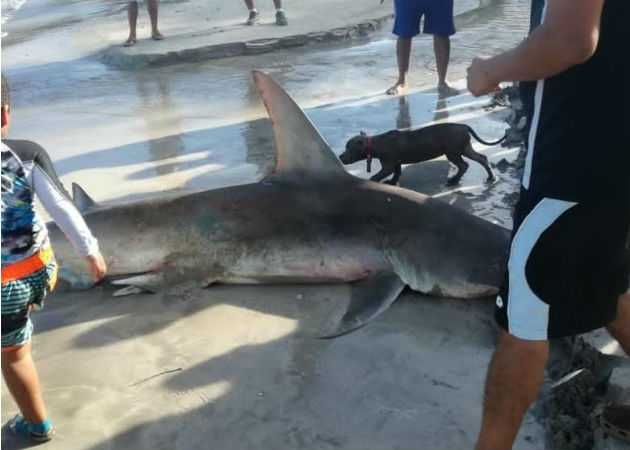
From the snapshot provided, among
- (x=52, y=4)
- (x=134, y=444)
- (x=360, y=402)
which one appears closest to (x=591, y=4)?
(x=360, y=402)

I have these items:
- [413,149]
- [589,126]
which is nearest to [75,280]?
[413,149]

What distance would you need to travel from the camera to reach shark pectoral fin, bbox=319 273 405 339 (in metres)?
3.63

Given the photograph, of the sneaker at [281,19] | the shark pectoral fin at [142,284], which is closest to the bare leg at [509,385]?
the shark pectoral fin at [142,284]

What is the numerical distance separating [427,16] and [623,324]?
18.8 feet

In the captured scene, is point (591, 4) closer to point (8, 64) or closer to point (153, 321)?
point (153, 321)

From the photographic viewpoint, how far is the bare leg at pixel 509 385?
230 centimetres

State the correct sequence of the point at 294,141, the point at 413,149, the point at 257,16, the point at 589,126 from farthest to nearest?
the point at 257,16
the point at 413,149
the point at 294,141
the point at 589,126

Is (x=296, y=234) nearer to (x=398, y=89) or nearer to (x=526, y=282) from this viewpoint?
(x=526, y=282)

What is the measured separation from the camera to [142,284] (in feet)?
13.7

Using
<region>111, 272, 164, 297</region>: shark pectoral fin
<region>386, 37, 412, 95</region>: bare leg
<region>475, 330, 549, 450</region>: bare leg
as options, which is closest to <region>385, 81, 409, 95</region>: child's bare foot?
<region>386, 37, 412, 95</region>: bare leg

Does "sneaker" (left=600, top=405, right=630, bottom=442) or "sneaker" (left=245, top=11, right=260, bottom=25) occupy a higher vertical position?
"sneaker" (left=600, top=405, right=630, bottom=442)

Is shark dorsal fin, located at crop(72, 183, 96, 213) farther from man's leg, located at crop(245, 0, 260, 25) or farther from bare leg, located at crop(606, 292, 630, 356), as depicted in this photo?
man's leg, located at crop(245, 0, 260, 25)

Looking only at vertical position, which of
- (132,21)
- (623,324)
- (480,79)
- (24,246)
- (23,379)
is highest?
(480,79)

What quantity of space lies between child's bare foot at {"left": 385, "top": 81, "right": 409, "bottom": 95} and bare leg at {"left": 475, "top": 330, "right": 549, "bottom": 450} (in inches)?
228
